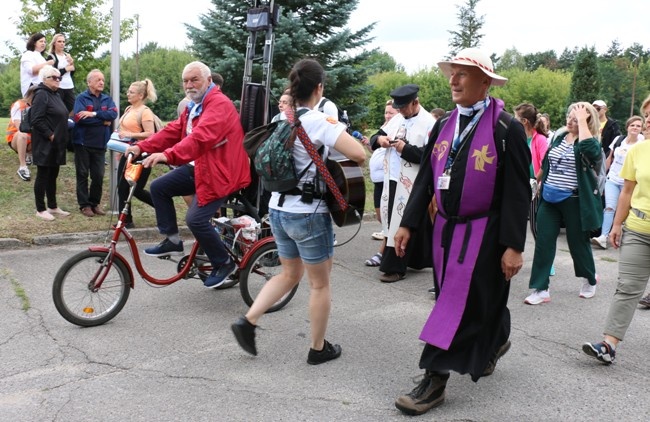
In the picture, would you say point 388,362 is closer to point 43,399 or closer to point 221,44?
point 43,399

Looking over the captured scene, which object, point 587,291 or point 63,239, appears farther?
point 63,239

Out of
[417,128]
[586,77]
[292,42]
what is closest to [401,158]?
[417,128]

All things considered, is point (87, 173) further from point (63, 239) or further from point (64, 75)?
point (64, 75)

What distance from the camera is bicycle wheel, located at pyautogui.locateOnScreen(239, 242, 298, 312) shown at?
5.49 metres

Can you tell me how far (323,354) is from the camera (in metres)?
4.50

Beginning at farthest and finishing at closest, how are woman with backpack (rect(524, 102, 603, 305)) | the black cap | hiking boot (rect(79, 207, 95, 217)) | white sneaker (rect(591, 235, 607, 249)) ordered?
white sneaker (rect(591, 235, 607, 249)) → hiking boot (rect(79, 207, 95, 217)) → the black cap → woman with backpack (rect(524, 102, 603, 305))

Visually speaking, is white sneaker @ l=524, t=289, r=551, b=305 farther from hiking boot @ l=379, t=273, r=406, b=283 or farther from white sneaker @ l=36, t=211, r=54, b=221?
white sneaker @ l=36, t=211, r=54, b=221

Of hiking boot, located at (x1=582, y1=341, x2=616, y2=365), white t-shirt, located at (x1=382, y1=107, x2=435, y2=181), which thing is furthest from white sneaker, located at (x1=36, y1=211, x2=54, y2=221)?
hiking boot, located at (x1=582, y1=341, x2=616, y2=365)

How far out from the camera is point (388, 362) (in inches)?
180

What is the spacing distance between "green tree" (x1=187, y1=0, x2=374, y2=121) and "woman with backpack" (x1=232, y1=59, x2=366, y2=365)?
9082 mm

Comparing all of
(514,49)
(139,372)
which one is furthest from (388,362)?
(514,49)

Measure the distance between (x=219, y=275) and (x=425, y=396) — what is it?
2329 millimetres

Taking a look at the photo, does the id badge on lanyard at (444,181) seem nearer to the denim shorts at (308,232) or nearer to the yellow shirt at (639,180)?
the denim shorts at (308,232)

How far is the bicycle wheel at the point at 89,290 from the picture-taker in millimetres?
4906
